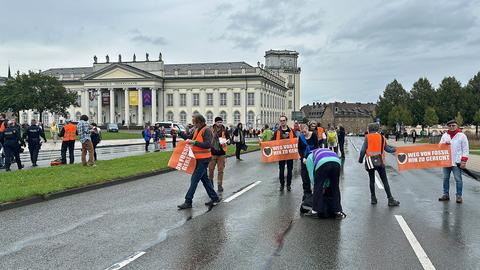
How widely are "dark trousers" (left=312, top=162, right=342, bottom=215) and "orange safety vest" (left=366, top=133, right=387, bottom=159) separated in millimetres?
1976

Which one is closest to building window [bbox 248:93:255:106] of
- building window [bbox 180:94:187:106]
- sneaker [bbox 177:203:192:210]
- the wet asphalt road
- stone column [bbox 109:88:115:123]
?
building window [bbox 180:94:187:106]

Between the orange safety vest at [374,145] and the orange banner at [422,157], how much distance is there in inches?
71.2

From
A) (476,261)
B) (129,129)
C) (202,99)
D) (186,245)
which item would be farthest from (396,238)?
(202,99)

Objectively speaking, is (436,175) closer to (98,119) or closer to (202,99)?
(202,99)

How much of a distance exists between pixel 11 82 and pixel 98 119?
32874 millimetres

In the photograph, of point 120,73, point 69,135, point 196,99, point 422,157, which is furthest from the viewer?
point 196,99

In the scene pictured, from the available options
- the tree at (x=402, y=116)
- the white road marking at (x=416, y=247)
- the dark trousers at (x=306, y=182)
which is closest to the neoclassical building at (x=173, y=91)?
the tree at (x=402, y=116)

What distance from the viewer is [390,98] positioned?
114188 mm

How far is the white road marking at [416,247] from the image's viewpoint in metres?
6.24

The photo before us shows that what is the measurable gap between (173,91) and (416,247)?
4269 inches

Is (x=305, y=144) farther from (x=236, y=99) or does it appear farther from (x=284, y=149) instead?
(x=236, y=99)

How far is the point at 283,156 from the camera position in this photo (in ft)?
42.7

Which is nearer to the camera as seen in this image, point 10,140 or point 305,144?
point 305,144

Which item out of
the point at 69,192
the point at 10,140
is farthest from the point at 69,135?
the point at 69,192
